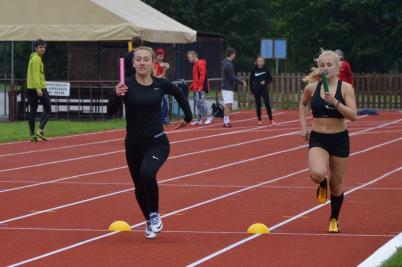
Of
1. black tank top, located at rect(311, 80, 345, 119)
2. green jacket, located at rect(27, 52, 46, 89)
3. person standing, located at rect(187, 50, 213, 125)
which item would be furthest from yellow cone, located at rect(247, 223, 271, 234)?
person standing, located at rect(187, 50, 213, 125)

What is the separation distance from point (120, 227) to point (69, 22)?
20609 mm

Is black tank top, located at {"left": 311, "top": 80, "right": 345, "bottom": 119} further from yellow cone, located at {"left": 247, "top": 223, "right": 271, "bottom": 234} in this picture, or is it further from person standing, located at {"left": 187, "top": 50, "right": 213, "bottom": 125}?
person standing, located at {"left": 187, "top": 50, "right": 213, "bottom": 125}

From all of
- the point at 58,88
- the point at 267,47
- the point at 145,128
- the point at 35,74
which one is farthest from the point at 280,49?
the point at 145,128

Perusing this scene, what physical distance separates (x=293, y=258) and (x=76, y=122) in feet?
74.7

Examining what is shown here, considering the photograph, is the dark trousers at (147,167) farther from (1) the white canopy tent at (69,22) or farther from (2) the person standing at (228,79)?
(1) the white canopy tent at (69,22)

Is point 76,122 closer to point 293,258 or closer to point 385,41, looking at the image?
point 293,258

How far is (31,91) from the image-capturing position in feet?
83.7

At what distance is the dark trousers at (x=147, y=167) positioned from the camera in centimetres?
1132

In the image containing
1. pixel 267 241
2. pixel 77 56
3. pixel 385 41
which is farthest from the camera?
pixel 385 41

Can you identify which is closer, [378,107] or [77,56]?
[77,56]

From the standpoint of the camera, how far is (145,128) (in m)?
11.4

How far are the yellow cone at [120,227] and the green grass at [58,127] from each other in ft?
43.2

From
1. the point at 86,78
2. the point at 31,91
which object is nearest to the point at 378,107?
the point at 86,78

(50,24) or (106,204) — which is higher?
(50,24)
